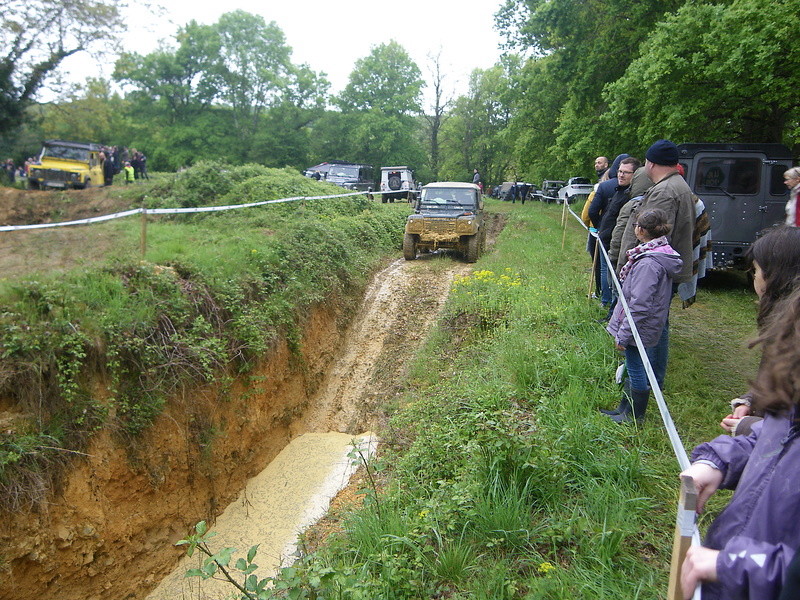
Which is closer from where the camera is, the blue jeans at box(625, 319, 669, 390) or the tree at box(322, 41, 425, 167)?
the blue jeans at box(625, 319, 669, 390)

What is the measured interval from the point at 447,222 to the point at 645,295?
841 cm

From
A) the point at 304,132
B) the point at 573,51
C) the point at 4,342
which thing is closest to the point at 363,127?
the point at 304,132

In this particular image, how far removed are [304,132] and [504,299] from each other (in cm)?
3491

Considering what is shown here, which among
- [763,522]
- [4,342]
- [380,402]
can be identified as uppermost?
[763,522]

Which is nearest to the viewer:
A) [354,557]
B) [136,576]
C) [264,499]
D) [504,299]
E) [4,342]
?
[354,557]

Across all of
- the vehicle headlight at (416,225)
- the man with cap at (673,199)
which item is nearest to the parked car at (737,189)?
the vehicle headlight at (416,225)

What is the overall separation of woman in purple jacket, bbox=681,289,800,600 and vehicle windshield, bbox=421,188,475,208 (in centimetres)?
1199

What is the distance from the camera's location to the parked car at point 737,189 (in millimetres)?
9312

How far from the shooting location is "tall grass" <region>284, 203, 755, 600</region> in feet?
9.62

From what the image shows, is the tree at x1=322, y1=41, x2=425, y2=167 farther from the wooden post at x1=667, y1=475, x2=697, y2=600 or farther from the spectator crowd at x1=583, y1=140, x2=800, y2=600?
the wooden post at x1=667, y1=475, x2=697, y2=600

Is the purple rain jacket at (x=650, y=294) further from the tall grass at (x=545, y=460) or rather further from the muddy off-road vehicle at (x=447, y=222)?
the muddy off-road vehicle at (x=447, y=222)

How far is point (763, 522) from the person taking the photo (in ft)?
4.57

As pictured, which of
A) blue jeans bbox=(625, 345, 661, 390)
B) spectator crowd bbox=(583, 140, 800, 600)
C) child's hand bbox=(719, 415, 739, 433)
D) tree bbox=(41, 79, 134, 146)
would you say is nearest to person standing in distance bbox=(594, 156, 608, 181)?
blue jeans bbox=(625, 345, 661, 390)

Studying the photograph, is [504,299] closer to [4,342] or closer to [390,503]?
→ [390,503]
